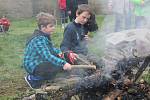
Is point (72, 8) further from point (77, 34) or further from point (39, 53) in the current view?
point (39, 53)

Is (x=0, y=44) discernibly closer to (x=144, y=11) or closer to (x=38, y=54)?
(x=144, y=11)

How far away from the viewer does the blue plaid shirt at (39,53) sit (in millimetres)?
4922

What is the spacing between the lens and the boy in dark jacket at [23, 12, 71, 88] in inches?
195

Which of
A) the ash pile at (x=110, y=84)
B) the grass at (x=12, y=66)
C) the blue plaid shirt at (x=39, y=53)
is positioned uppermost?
the blue plaid shirt at (x=39, y=53)

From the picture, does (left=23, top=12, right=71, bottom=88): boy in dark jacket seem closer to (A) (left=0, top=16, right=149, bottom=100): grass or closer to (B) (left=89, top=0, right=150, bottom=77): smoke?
(A) (left=0, top=16, right=149, bottom=100): grass

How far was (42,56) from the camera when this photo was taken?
4961 millimetres

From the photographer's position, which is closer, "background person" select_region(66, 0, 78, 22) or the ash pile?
the ash pile

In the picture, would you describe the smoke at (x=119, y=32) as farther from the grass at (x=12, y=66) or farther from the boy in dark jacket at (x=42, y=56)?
the grass at (x=12, y=66)

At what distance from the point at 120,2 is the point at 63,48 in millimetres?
3674

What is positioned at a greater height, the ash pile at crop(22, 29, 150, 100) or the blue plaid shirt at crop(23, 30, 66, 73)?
the blue plaid shirt at crop(23, 30, 66, 73)

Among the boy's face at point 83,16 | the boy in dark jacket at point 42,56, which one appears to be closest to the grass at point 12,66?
the boy in dark jacket at point 42,56

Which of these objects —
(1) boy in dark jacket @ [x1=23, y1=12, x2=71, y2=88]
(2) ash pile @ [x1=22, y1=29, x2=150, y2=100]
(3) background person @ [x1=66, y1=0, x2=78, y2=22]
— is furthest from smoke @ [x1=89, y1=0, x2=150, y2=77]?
(3) background person @ [x1=66, y1=0, x2=78, y2=22]

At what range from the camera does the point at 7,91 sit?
6.35 m

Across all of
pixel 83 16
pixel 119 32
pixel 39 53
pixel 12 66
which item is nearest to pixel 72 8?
pixel 12 66
